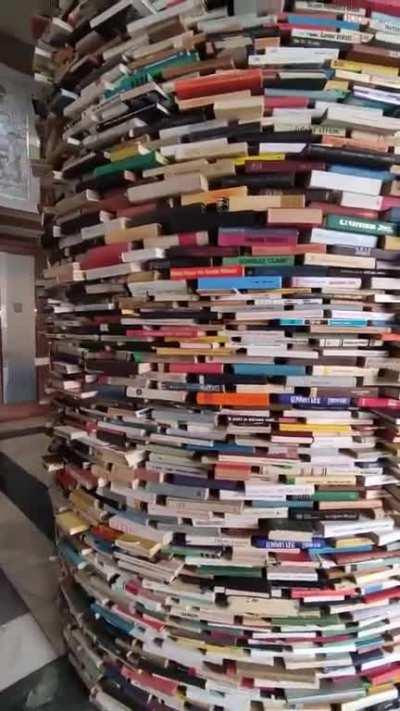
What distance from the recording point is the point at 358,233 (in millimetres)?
730

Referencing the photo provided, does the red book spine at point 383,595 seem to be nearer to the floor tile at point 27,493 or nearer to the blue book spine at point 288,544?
the blue book spine at point 288,544

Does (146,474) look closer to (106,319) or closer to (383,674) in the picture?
(106,319)

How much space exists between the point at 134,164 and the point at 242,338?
42 centimetres

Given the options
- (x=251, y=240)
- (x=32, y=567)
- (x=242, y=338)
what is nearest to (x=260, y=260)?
(x=251, y=240)

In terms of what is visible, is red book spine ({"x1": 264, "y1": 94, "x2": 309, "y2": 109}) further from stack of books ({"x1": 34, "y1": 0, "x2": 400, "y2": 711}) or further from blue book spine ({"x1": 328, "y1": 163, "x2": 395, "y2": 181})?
blue book spine ({"x1": 328, "y1": 163, "x2": 395, "y2": 181})

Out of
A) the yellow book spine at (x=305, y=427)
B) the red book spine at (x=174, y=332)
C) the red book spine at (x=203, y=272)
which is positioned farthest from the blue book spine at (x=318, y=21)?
the yellow book spine at (x=305, y=427)

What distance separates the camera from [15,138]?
2791 millimetres

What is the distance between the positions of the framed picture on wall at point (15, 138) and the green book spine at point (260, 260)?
265cm

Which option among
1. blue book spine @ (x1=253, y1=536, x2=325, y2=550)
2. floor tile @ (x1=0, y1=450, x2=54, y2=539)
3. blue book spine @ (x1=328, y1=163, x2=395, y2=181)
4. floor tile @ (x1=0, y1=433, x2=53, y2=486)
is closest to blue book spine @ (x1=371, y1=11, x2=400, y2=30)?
blue book spine @ (x1=328, y1=163, x2=395, y2=181)

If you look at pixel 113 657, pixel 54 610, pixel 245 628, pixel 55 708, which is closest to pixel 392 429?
pixel 245 628

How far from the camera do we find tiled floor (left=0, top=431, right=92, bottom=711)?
109 centimetres

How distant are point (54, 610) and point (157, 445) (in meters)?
1.02

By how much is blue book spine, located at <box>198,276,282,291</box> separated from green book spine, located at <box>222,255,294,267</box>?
0.09ft

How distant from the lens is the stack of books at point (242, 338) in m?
0.70
